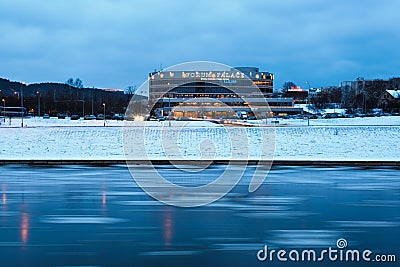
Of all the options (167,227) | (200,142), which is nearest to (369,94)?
(200,142)

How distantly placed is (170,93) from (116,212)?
125m

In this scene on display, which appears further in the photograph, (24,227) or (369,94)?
(369,94)

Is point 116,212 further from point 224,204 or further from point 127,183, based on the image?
point 127,183

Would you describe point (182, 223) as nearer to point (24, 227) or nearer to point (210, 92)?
point (24, 227)

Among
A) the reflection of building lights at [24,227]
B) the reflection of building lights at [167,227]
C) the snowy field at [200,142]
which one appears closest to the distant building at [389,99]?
the snowy field at [200,142]

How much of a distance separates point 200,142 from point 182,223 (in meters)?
21.7

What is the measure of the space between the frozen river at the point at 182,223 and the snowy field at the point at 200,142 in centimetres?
1109

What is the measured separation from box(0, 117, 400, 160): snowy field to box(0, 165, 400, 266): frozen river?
11.1 meters

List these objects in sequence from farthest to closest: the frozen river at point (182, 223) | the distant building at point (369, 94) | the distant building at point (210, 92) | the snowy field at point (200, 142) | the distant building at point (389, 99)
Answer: the distant building at point (369, 94) → the distant building at point (210, 92) → the distant building at point (389, 99) → the snowy field at point (200, 142) → the frozen river at point (182, 223)

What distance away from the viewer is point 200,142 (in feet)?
103

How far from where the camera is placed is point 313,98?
171m

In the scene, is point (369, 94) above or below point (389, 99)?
above

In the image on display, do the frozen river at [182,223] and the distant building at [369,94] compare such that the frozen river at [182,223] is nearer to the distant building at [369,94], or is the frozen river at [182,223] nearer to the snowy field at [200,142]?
the snowy field at [200,142]

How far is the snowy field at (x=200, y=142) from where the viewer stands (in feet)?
88.0
